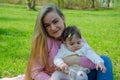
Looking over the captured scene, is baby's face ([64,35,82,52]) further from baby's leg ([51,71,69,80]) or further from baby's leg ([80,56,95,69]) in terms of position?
baby's leg ([51,71,69,80])

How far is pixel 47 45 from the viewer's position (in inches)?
150

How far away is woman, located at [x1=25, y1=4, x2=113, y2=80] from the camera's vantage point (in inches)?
147

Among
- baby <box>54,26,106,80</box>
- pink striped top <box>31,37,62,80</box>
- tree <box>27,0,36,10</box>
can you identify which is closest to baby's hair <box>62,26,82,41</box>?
baby <box>54,26,106,80</box>

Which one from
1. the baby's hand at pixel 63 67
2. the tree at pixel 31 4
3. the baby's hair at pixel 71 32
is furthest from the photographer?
the tree at pixel 31 4

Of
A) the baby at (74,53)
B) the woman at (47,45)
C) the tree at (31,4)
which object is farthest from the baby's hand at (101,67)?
the tree at (31,4)

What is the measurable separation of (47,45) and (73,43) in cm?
32

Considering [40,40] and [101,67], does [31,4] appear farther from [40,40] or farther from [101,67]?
[101,67]

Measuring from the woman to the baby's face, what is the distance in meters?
0.11

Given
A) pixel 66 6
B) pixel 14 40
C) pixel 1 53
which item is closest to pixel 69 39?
pixel 1 53

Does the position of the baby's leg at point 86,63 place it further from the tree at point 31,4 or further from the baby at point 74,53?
the tree at point 31,4

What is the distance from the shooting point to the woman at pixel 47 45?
374cm

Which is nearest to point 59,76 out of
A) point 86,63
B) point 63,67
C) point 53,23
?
point 63,67

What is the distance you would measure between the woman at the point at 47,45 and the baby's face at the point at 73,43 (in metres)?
0.11

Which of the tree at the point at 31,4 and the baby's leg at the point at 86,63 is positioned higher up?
the baby's leg at the point at 86,63
